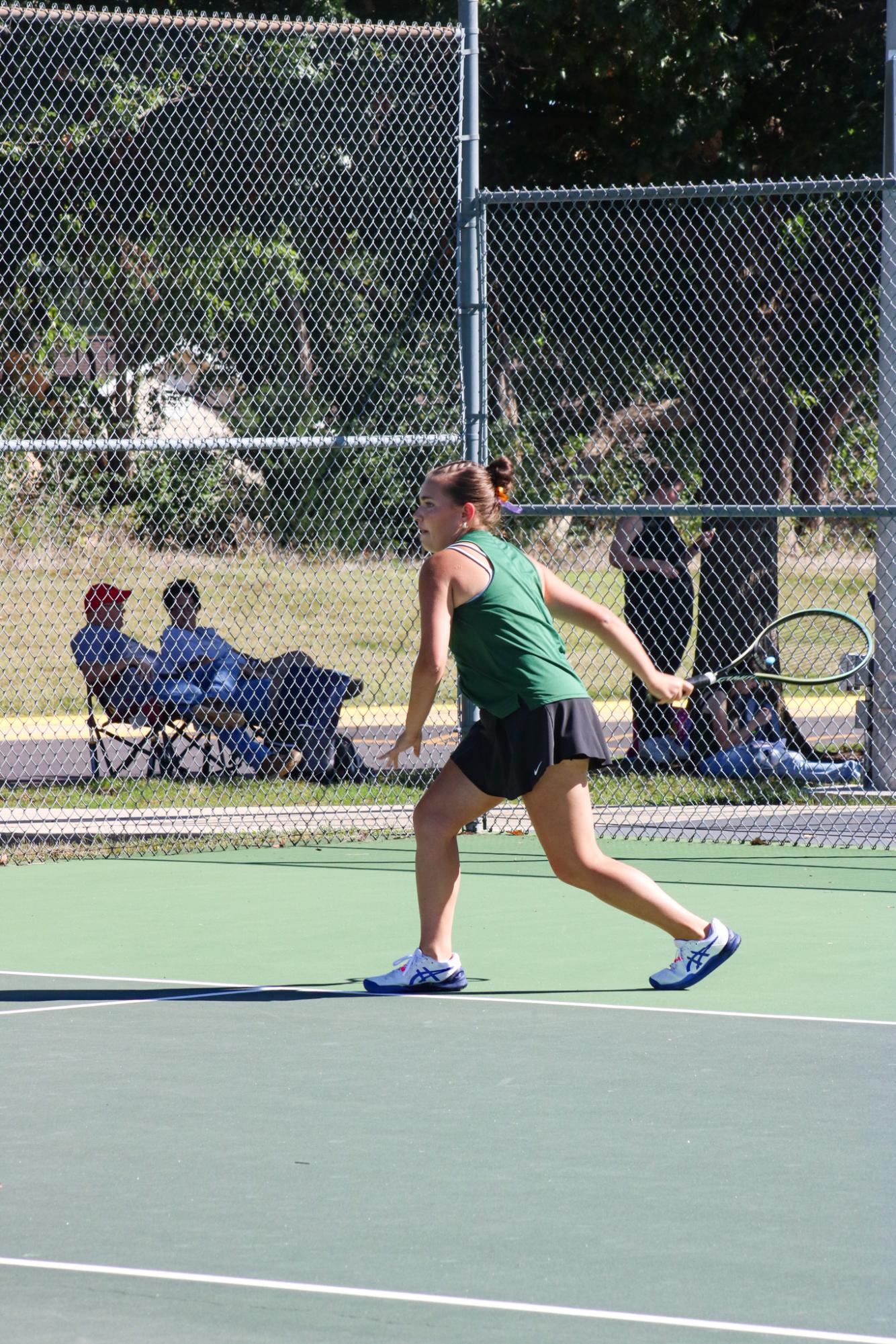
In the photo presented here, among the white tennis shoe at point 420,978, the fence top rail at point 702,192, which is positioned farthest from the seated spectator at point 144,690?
the white tennis shoe at point 420,978

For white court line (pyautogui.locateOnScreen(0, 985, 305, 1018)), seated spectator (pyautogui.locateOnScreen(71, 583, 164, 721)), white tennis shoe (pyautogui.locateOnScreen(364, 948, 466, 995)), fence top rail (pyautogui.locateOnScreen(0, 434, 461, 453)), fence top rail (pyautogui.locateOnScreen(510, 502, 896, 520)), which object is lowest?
seated spectator (pyautogui.locateOnScreen(71, 583, 164, 721))

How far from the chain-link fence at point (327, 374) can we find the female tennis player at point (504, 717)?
131 inches

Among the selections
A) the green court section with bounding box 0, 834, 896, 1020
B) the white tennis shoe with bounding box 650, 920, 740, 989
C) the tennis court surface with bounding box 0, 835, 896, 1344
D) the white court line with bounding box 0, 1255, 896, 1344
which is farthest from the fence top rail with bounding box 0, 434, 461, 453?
the white court line with bounding box 0, 1255, 896, 1344

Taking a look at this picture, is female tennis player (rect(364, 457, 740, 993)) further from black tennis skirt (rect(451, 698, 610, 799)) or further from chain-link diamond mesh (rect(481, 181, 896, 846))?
chain-link diamond mesh (rect(481, 181, 896, 846))

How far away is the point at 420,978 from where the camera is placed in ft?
22.2

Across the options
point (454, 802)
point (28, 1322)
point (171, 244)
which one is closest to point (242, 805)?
point (171, 244)

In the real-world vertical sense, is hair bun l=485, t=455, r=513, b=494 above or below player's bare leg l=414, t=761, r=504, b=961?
above

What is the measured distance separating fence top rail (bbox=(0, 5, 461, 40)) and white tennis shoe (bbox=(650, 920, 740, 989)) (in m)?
5.55

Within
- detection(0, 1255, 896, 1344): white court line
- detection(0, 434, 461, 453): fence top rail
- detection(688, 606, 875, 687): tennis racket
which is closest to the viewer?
detection(0, 1255, 896, 1344): white court line

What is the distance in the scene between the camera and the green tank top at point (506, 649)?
6.50 m

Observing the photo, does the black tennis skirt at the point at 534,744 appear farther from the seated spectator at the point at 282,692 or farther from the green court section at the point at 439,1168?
the seated spectator at the point at 282,692

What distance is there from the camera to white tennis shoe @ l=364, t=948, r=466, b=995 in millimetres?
6742

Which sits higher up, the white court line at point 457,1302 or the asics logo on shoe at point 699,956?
the white court line at point 457,1302

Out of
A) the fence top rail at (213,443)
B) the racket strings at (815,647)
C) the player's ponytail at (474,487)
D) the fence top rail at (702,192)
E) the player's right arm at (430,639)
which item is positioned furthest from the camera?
the racket strings at (815,647)
